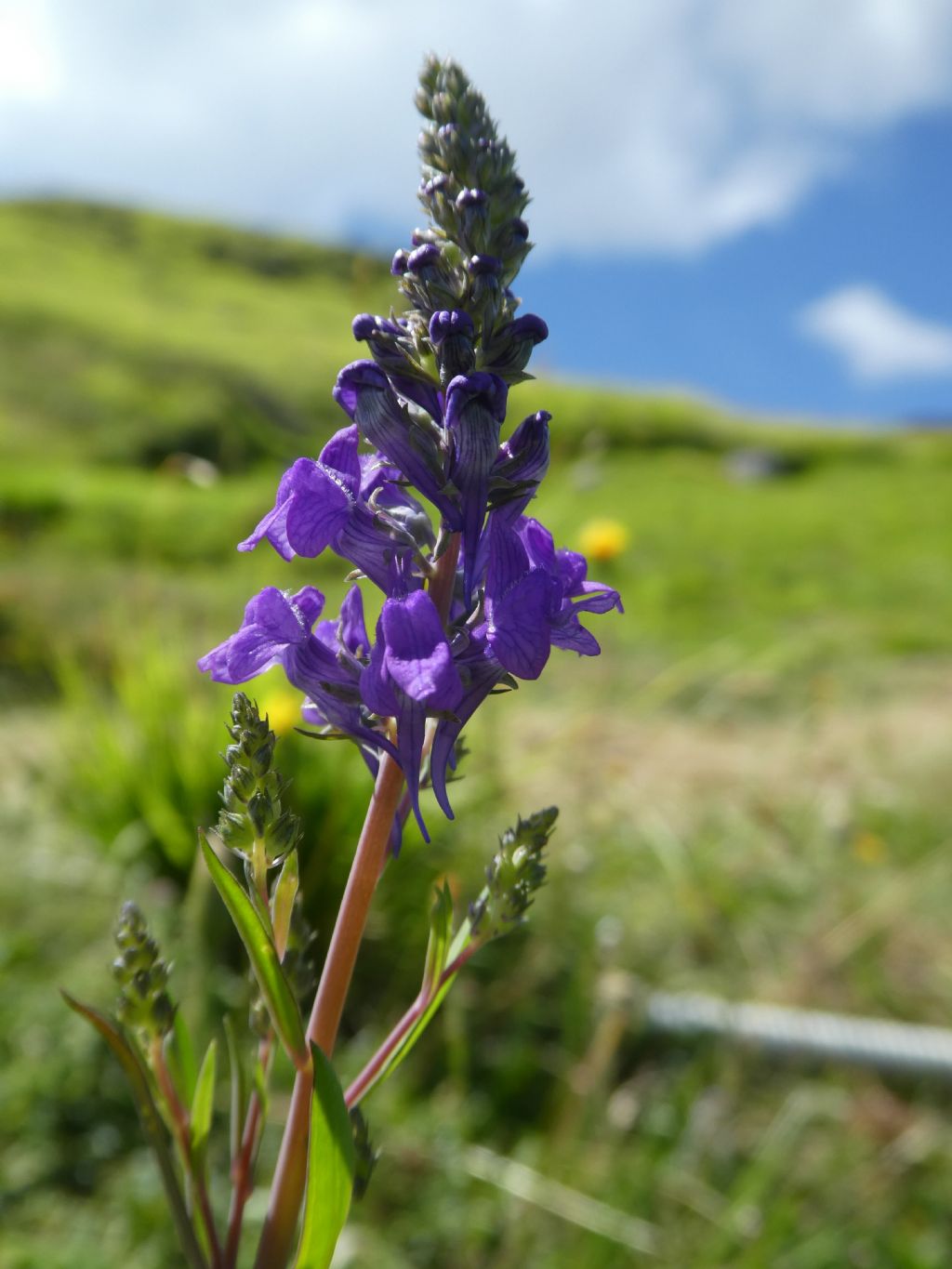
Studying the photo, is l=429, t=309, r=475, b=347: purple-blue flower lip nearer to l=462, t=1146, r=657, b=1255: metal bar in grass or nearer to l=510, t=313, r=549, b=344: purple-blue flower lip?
l=510, t=313, r=549, b=344: purple-blue flower lip

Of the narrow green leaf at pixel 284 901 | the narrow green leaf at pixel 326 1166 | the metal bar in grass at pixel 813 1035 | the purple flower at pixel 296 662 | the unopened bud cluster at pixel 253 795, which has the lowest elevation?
the narrow green leaf at pixel 326 1166

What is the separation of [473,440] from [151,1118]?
3.05 ft

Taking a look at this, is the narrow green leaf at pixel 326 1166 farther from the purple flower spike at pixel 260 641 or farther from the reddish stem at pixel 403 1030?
the purple flower spike at pixel 260 641

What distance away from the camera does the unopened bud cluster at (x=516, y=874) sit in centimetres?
Result: 117

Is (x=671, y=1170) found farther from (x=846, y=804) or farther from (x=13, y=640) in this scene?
(x=13, y=640)

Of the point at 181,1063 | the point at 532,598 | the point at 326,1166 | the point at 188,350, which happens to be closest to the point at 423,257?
the point at 532,598

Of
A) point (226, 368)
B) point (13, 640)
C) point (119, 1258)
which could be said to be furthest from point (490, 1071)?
point (226, 368)

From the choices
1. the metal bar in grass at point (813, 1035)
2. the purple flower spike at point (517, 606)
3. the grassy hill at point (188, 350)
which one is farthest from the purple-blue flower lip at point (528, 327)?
the metal bar in grass at point (813, 1035)

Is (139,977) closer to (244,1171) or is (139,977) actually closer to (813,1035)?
(244,1171)

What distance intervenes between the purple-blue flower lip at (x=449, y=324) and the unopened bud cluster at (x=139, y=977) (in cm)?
76

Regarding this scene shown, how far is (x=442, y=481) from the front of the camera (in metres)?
1.22

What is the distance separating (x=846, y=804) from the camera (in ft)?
19.9

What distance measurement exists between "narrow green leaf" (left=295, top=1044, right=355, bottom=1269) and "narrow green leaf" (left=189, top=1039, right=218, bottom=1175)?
0.23m

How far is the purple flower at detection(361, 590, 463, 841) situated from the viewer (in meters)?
1.06
